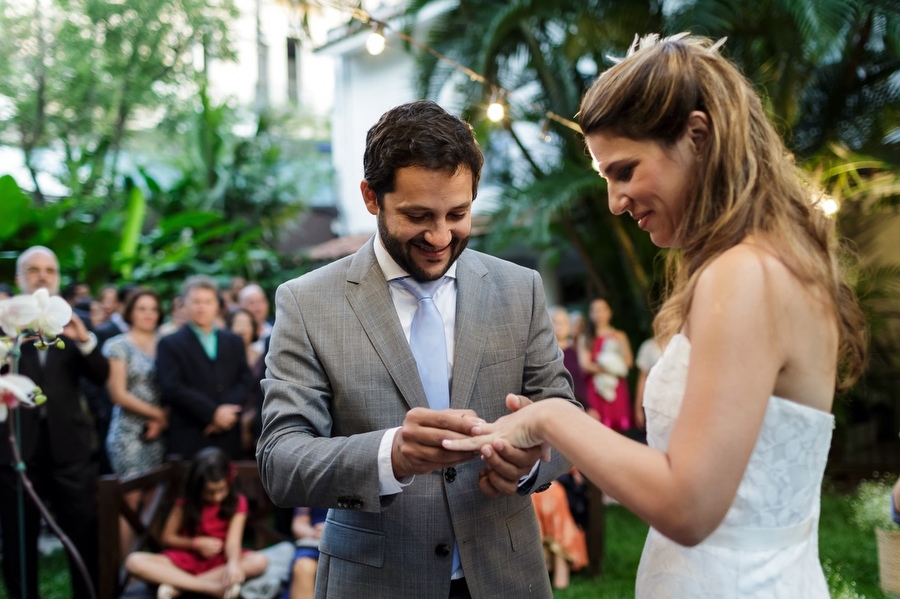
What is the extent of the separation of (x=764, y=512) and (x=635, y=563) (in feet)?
17.3

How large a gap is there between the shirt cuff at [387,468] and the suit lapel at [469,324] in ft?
0.85

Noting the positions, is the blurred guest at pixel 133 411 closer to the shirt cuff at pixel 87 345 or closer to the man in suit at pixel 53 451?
the man in suit at pixel 53 451

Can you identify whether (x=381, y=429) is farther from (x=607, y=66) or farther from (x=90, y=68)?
(x=90, y=68)

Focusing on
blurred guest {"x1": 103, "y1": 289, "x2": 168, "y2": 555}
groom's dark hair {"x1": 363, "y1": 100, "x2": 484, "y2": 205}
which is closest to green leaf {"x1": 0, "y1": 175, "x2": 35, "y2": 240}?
blurred guest {"x1": 103, "y1": 289, "x2": 168, "y2": 555}

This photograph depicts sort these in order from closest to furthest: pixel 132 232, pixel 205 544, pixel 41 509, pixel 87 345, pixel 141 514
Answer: pixel 41 509 < pixel 205 544 < pixel 87 345 < pixel 141 514 < pixel 132 232

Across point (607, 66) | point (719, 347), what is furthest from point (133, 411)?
point (607, 66)

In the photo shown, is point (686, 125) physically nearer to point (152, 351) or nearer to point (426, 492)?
point (426, 492)

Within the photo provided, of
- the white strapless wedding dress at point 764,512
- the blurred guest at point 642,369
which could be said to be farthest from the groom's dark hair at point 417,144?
the blurred guest at point 642,369

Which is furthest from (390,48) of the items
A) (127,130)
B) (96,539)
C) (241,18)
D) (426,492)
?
(426,492)

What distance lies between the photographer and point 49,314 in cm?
325

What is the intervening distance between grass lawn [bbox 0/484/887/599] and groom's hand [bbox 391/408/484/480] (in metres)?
3.77

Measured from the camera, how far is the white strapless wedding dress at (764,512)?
5.44 ft

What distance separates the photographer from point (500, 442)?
1.77m

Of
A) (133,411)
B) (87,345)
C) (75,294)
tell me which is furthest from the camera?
(75,294)
